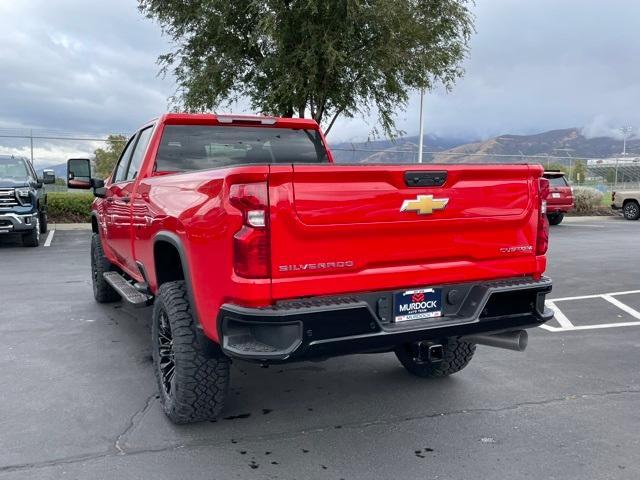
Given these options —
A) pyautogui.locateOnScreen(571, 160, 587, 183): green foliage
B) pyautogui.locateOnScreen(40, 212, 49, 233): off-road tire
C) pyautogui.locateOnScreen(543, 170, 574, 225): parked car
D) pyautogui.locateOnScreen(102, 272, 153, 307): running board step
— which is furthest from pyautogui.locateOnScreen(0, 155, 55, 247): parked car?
pyautogui.locateOnScreen(571, 160, 587, 183): green foliage

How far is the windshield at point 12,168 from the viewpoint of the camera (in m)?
12.2

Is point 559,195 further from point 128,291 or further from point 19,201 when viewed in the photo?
point 128,291

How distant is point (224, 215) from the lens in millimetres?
2883

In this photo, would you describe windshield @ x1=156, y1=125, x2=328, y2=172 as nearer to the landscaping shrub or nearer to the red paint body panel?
the red paint body panel

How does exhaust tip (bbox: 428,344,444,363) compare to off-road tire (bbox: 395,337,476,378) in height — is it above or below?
above

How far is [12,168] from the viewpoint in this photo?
12.4m

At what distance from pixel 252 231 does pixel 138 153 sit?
284 centimetres

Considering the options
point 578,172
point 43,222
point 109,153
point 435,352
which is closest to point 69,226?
point 43,222

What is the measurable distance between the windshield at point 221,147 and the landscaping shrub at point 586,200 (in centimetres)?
2193

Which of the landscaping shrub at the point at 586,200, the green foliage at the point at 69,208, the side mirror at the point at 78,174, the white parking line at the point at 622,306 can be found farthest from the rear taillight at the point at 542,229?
Answer: the landscaping shrub at the point at 586,200

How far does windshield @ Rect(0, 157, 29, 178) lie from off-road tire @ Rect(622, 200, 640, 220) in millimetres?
20650

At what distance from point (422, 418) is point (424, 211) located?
4.51ft

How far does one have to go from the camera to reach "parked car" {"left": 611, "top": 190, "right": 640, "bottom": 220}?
2227cm

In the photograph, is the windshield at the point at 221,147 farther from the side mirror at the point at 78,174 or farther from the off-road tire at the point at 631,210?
the off-road tire at the point at 631,210
